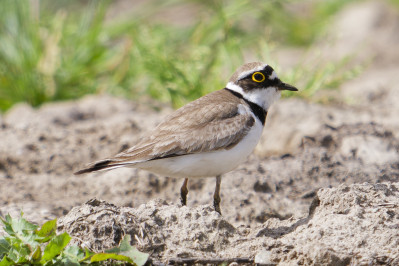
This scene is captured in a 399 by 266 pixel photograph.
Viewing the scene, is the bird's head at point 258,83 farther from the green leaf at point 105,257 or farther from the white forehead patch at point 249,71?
the green leaf at point 105,257

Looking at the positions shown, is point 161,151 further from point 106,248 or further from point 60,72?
point 60,72

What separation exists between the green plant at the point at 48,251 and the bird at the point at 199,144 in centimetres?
78

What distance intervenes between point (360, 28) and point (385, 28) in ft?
1.38

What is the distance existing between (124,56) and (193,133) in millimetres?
4084

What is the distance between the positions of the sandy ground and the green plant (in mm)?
198

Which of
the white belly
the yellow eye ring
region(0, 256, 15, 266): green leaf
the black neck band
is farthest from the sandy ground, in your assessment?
the yellow eye ring

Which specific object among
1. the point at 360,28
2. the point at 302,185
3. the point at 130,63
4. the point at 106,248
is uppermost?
the point at 360,28

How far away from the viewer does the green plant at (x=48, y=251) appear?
3.19 metres

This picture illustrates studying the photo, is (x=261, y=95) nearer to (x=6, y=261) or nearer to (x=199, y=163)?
(x=199, y=163)

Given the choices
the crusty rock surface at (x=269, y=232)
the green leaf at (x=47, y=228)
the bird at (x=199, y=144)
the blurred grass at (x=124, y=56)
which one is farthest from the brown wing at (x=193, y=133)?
the blurred grass at (x=124, y=56)

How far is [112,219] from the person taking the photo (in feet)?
11.6

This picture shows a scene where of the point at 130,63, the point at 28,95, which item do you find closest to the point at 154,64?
the point at 130,63

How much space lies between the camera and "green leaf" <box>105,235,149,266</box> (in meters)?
3.22

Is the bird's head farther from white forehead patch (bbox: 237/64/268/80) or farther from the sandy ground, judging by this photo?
the sandy ground
